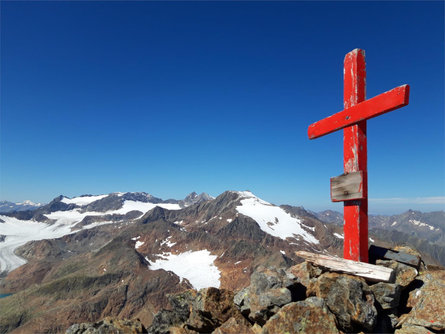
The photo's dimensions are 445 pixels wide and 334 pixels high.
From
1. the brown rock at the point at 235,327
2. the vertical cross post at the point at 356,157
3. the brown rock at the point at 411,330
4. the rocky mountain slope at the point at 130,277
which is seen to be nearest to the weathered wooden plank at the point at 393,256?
the vertical cross post at the point at 356,157

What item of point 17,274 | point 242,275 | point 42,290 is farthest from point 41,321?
point 17,274

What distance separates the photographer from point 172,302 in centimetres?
874

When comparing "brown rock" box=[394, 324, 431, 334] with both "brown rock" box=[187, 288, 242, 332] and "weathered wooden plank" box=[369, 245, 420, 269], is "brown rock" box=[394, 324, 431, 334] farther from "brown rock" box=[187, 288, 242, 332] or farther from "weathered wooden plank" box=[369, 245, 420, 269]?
"brown rock" box=[187, 288, 242, 332]

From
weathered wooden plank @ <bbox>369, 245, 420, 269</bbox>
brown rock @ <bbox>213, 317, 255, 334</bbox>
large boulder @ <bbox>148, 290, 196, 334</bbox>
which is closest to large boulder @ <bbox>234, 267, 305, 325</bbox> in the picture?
brown rock @ <bbox>213, 317, 255, 334</bbox>

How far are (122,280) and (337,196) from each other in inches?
5521

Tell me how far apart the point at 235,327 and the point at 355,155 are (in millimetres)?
5557

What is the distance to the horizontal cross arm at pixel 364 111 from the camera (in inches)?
197

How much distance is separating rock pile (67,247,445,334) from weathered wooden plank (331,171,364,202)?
1.87 metres

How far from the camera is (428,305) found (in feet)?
17.0

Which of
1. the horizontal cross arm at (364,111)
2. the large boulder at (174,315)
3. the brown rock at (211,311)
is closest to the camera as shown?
the horizontal cross arm at (364,111)

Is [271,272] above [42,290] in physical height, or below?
above

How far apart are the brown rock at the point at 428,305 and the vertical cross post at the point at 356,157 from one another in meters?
1.29

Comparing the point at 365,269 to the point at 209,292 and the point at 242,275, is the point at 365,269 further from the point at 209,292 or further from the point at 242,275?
the point at 242,275

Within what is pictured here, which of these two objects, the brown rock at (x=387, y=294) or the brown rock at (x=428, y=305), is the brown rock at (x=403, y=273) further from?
the brown rock at (x=387, y=294)
